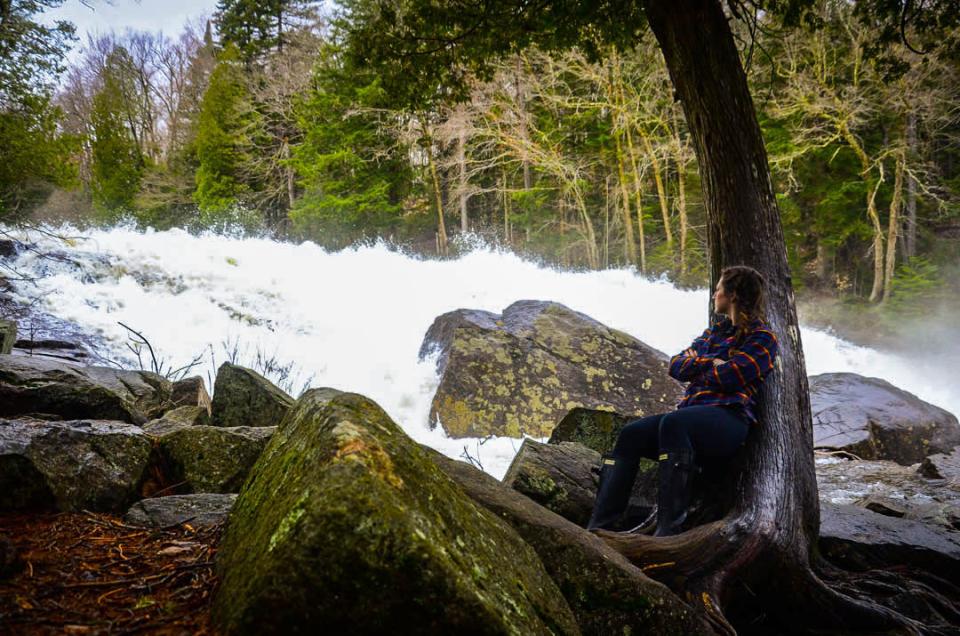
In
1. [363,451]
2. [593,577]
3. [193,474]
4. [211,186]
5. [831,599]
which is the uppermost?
[211,186]

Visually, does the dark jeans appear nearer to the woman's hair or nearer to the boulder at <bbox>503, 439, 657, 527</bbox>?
the woman's hair

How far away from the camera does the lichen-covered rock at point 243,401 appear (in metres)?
4.50

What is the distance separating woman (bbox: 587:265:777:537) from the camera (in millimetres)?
3033

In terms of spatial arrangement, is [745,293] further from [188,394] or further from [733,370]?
[188,394]

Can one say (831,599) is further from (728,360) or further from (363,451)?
(363,451)

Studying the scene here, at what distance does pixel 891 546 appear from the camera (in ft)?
11.0

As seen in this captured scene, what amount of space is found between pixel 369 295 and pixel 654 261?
13365 millimetres

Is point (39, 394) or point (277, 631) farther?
point (39, 394)

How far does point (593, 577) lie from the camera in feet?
7.14

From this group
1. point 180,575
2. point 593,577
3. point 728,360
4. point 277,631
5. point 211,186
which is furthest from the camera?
point 211,186

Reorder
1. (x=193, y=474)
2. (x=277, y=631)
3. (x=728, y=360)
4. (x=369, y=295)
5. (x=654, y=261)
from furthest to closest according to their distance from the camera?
1. (x=654, y=261)
2. (x=369, y=295)
3. (x=728, y=360)
4. (x=193, y=474)
5. (x=277, y=631)

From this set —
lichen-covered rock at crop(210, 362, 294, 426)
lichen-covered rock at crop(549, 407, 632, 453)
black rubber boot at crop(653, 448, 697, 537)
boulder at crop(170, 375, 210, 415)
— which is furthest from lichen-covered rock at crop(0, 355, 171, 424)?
black rubber boot at crop(653, 448, 697, 537)

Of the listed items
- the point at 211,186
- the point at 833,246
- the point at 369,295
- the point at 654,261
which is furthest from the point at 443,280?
the point at 211,186

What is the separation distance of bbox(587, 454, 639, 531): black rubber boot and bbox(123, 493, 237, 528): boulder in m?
2.01
